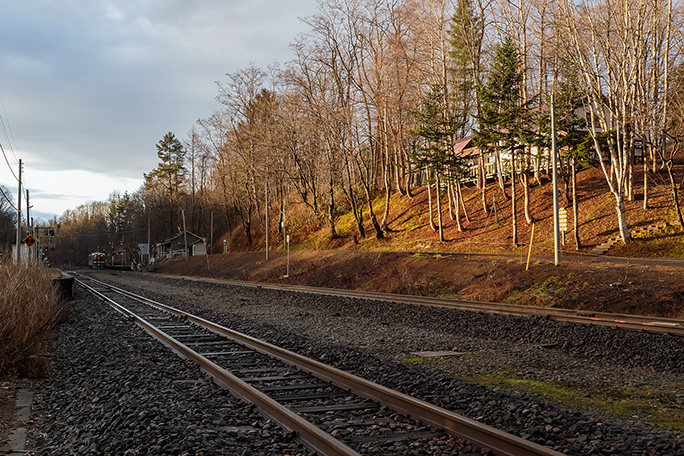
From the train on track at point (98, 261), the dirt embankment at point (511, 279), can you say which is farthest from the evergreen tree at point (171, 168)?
the dirt embankment at point (511, 279)

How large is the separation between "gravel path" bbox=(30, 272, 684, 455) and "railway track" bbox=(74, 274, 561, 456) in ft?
0.93

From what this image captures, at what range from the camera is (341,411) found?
6.40m

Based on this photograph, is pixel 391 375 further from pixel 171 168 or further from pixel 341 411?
pixel 171 168

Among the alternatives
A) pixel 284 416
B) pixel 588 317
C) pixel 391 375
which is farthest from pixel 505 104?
pixel 284 416

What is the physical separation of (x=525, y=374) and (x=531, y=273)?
491 inches

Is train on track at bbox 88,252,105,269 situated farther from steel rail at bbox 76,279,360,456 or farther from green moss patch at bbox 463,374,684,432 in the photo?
green moss patch at bbox 463,374,684,432

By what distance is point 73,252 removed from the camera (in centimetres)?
13775

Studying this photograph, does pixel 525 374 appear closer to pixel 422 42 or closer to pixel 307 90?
pixel 422 42

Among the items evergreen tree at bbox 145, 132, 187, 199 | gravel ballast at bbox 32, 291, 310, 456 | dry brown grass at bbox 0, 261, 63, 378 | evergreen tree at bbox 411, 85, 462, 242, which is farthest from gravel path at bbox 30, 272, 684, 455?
evergreen tree at bbox 145, 132, 187, 199

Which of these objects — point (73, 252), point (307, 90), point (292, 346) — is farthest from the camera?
point (73, 252)

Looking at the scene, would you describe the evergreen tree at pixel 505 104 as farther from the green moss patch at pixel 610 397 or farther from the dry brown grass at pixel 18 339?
the dry brown grass at pixel 18 339

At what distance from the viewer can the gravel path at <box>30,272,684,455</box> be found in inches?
215

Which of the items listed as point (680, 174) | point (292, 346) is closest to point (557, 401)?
point (292, 346)

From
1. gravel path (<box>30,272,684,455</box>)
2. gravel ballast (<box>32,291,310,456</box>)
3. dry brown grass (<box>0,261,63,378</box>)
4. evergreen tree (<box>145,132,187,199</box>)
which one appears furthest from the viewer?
evergreen tree (<box>145,132,187,199</box>)
